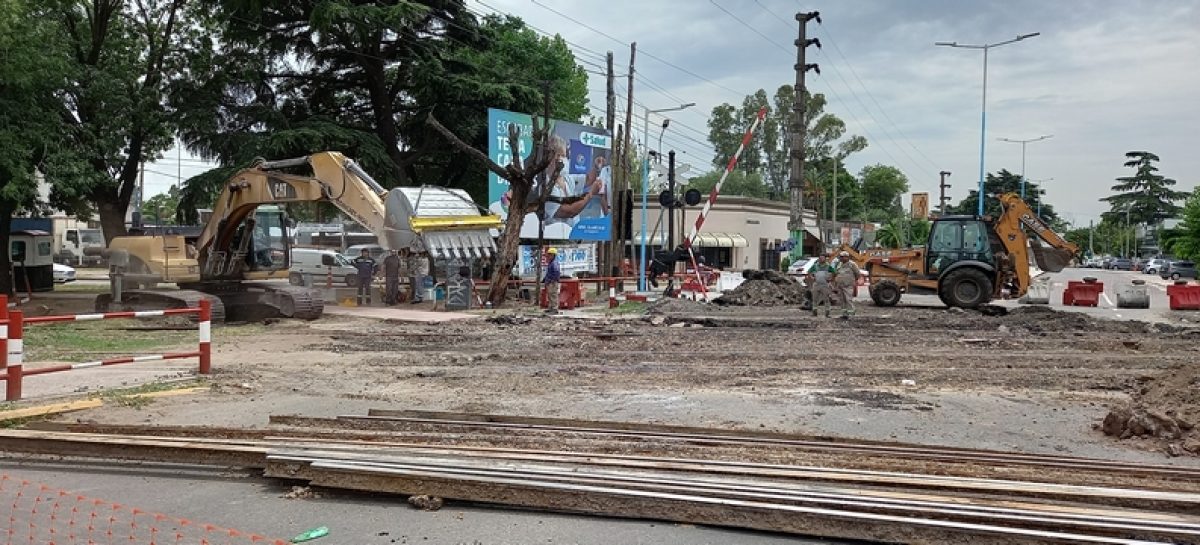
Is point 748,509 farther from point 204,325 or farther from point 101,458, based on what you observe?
point 204,325

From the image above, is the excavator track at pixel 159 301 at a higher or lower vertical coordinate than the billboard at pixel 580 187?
lower

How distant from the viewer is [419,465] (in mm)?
6012

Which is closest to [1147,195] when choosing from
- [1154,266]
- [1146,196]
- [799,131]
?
[1146,196]

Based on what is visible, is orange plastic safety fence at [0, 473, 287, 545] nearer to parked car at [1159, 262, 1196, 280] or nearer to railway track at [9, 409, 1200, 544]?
railway track at [9, 409, 1200, 544]

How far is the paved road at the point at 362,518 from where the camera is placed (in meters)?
5.11

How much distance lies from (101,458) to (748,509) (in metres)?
5.38

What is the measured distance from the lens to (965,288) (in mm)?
22828

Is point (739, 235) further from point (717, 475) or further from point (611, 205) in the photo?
point (717, 475)

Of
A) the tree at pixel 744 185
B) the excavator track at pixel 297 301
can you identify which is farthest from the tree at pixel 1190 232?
the tree at pixel 744 185

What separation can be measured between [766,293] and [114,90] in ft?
66.5

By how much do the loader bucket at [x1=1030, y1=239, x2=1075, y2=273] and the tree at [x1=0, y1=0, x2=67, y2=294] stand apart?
26327 mm

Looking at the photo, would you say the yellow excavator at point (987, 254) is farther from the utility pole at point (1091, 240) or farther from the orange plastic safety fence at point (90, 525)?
the utility pole at point (1091, 240)

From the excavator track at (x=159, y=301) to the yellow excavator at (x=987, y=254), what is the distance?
18148 millimetres

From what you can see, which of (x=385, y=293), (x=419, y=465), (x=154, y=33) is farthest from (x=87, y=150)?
(x=419, y=465)
